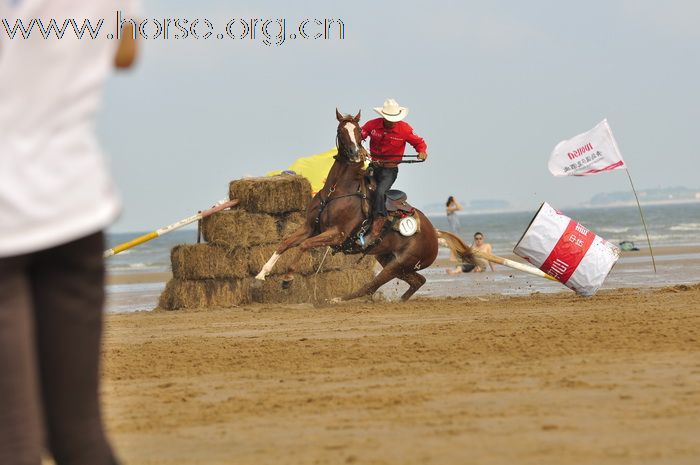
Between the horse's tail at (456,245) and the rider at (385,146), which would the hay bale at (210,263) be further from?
the horse's tail at (456,245)

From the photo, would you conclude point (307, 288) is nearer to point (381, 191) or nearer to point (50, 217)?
point (381, 191)

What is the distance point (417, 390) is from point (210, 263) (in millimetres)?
10783

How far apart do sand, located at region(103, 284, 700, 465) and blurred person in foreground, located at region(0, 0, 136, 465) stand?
7.44 feet

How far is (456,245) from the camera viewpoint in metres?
17.6

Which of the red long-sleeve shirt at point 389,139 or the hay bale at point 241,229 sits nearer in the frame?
the red long-sleeve shirt at point 389,139

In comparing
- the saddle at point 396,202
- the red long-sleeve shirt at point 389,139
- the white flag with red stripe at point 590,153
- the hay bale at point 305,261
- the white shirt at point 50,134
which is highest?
the white shirt at point 50,134

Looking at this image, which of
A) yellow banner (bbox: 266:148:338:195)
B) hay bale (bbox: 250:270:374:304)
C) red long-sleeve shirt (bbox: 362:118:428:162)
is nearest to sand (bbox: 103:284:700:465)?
red long-sleeve shirt (bbox: 362:118:428:162)

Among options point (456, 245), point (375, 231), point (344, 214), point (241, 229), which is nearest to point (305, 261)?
Result: point (241, 229)

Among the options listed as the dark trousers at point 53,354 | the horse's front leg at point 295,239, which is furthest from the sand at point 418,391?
the horse's front leg at point 295,239

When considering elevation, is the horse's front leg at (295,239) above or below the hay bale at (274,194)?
below

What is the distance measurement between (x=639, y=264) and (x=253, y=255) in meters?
13.5

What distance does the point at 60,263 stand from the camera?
2904 mm

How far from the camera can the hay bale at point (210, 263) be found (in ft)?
57.6

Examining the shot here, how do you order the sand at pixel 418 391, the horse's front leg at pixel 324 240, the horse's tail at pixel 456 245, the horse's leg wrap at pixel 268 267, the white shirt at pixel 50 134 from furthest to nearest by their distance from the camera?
the horse's tail at pixel 456 245 < the horse's leg wrap at pixel 268 267 < the horse's front leg at pixel 324 240 < the sand at pixel 418 391 < the white shirt at pixel 50 134
